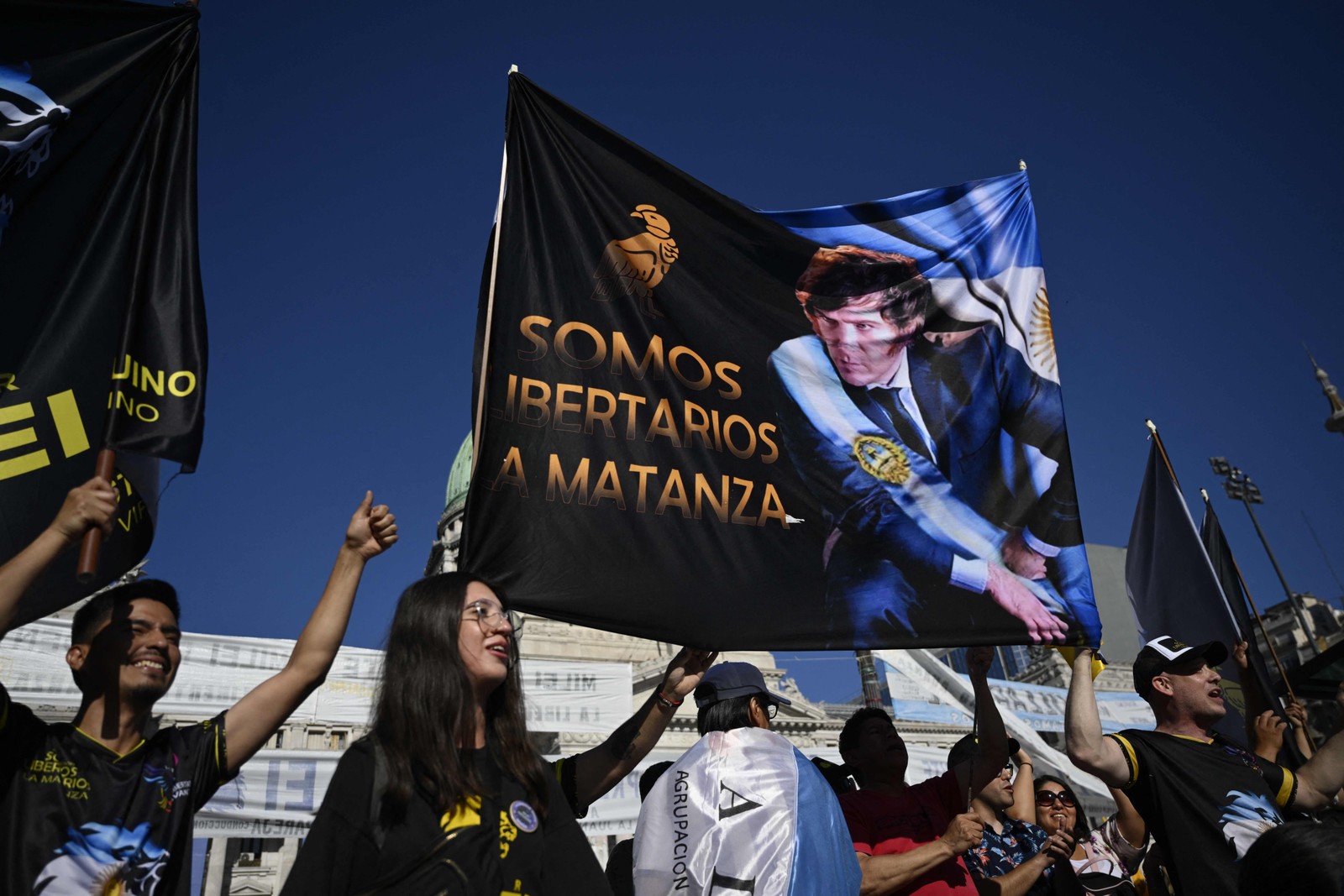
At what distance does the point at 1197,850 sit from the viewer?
3.86 metres

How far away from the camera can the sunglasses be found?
626 centimetres

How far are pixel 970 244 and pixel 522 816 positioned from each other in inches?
186

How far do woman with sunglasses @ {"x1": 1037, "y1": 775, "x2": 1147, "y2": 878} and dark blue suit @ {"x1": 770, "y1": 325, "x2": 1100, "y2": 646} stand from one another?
5.85 feet

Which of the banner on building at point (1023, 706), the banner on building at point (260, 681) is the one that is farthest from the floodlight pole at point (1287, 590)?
the banner on building at point (260, 681)

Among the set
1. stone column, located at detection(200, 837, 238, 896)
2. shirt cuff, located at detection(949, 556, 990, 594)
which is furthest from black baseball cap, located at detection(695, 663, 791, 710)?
stone column, located at detection(200, 837, 238, 896)

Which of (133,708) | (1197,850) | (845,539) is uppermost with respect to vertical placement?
(845,539)

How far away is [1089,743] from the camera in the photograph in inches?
152

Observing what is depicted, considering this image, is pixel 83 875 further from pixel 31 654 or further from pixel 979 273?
pixel 31 654

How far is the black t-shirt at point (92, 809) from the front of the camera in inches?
100

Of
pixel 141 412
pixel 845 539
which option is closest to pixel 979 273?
pixel 845 539

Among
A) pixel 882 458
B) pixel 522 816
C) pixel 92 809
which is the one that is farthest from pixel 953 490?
pixel 92 809

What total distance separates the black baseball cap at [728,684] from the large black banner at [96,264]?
2.15 metres

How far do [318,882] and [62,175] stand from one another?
306cm

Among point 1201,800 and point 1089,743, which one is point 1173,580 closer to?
point 1201,800
